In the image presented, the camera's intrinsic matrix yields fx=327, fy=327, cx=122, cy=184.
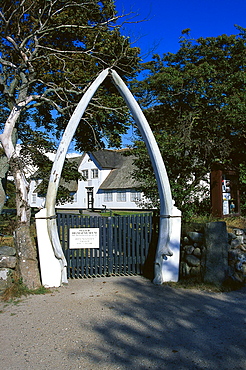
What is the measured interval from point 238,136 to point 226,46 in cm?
530

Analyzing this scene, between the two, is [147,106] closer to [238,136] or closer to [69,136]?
[238,136]

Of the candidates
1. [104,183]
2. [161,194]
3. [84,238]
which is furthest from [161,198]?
[104,183]

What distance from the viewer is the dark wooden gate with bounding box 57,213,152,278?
8.03 meters

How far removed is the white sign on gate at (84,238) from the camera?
7.93m

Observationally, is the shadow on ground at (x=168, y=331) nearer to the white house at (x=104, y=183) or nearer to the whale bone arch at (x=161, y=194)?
the whale bone arch at (x=161, y=194)

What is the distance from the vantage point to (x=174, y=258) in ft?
24.9

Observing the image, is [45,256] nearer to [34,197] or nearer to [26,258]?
[26,258]

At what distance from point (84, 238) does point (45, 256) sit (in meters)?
1.12

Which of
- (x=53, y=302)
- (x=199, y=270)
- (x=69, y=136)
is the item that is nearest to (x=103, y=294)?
(x=53, y=302)

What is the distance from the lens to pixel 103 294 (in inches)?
271

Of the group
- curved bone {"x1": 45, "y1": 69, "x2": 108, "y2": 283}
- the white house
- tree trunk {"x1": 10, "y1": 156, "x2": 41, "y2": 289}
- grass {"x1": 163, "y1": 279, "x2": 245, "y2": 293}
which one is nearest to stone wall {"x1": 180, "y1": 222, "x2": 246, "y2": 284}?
grass {"x1": 163, "y1": 279, "x2": 245, "y2": 293}

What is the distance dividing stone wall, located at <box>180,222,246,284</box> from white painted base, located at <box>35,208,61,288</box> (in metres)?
3.01

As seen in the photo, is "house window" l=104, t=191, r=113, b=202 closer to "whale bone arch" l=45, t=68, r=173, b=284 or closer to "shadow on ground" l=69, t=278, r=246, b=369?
"whale bone arch" l=45, t=68, r=173, b=284

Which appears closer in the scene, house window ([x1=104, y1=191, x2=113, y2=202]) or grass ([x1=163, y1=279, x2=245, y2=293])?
grass ([x1=163, y1=279, x2=245, y2=293])
